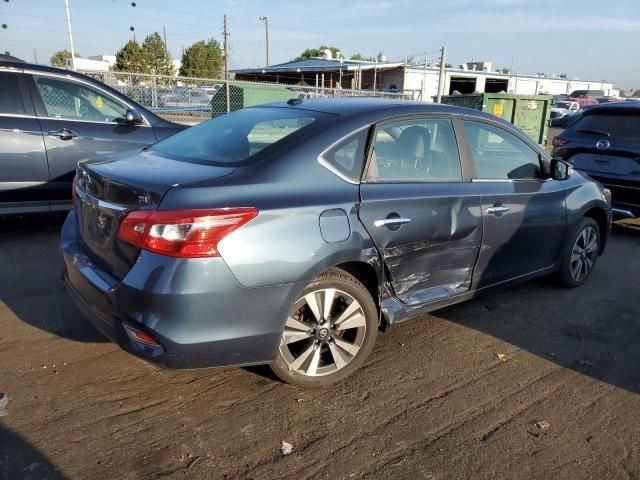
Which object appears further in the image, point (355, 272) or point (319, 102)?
point (319, 102)

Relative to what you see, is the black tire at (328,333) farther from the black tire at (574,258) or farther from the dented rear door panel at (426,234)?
the black tire at (574,258)

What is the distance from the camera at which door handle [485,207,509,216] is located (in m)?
3.72

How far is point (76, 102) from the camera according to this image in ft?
18.8

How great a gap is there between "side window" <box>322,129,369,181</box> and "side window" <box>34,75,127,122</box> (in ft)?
12.7

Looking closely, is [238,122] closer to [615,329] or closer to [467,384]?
[467,384]

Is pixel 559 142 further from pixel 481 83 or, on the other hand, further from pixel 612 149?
pixel 481 83

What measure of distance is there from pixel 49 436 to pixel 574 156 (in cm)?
680

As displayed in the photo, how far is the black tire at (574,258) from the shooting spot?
466 cm

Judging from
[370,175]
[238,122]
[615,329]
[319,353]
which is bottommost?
[615,329]

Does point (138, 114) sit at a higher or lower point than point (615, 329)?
higher

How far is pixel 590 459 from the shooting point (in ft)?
8.49

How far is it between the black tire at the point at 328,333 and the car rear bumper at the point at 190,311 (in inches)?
6.4

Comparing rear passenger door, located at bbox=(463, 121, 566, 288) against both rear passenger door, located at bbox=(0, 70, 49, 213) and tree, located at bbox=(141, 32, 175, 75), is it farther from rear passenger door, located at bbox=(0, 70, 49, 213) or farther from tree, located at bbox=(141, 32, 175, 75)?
tree, located at bbox=(141, 32, 175, 75)

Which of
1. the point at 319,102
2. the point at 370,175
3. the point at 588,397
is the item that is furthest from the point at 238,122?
the point at 588,397
